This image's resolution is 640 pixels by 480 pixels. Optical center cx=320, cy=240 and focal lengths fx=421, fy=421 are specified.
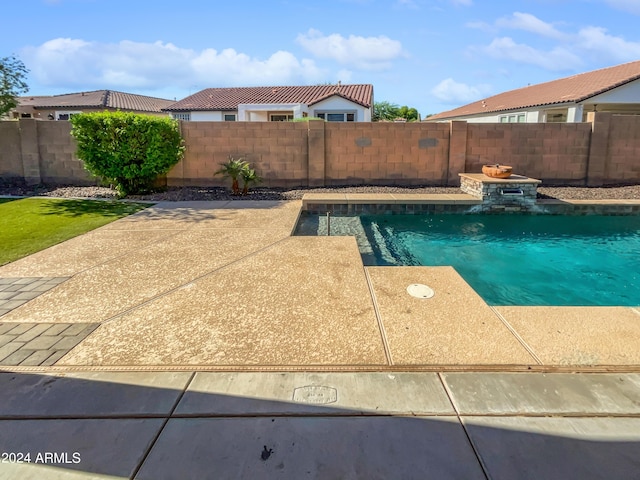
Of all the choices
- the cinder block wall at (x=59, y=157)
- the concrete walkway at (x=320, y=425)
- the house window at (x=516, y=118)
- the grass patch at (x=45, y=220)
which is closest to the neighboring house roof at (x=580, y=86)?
the house window at (x=516, y=118)

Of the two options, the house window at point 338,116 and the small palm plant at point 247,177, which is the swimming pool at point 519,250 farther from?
the house window at point 338,116

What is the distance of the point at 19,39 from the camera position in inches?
562

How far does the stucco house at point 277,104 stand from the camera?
27.0 m

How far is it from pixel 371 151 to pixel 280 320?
989 centimetres

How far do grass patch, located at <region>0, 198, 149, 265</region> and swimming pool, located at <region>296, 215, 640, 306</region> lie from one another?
4083mm

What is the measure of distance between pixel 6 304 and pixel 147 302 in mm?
1389

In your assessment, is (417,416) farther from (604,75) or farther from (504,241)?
(604,75)

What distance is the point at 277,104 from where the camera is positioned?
27344mm

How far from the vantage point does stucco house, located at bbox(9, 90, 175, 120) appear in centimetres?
3166

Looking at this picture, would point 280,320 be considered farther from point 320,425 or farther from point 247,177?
point 247,177

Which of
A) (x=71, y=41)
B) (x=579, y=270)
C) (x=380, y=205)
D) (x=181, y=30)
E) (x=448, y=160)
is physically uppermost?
(x=71, y=41)

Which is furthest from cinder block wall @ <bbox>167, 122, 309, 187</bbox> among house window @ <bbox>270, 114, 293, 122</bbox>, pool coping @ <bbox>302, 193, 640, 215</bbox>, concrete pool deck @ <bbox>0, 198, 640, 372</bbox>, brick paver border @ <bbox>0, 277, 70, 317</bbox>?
house window @ <bbox>270, 114, 293, 122</bbox>

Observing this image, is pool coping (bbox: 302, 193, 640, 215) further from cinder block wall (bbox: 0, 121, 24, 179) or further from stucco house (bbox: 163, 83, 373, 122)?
stucco house (bbox: 163, 83, 373, 122)

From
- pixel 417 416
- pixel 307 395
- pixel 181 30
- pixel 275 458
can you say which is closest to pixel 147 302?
pixel 307 395
